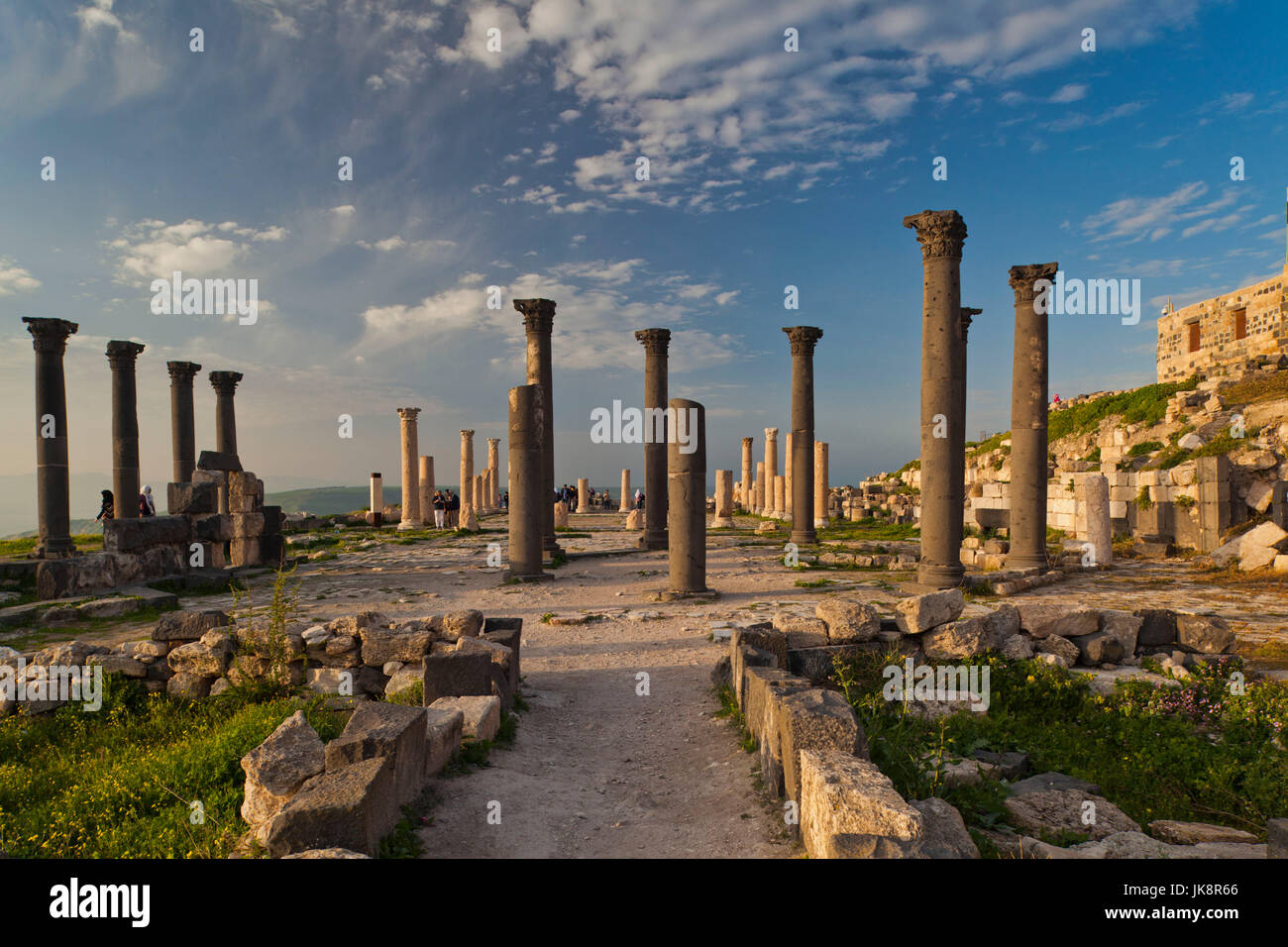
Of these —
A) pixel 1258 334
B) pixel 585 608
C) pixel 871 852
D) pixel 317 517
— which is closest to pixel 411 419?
pixel 317 517

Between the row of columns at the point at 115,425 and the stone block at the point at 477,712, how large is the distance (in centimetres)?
2114

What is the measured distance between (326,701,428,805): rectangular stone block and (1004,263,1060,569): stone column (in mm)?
15175

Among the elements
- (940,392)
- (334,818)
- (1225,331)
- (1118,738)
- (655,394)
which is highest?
(1225,331)

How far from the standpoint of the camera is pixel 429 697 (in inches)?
296

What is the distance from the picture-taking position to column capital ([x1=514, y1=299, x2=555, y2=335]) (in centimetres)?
2036

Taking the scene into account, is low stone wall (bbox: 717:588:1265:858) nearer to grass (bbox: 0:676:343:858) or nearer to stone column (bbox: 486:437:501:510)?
grass (bbox: 0:676:343:858)

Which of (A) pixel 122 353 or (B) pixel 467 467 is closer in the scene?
(A) pixel 122 353

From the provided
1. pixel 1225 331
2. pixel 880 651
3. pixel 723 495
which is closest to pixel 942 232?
pixel 880 651

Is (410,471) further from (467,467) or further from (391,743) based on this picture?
(391,743)

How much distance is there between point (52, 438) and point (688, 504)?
70.1 feet

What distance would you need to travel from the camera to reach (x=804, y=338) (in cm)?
2358

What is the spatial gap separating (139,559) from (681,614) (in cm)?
1350

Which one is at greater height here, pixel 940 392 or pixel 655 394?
pixel 655 394
